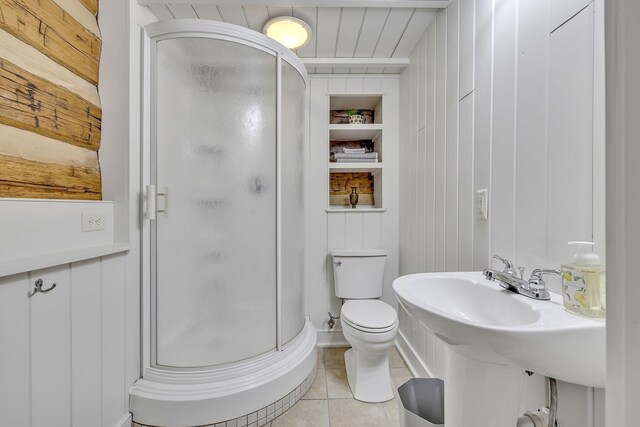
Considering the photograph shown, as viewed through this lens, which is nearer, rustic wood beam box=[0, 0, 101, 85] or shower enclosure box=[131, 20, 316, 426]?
rustic wood beam box=[0, 0, 101, 85]

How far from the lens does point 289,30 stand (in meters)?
1.65

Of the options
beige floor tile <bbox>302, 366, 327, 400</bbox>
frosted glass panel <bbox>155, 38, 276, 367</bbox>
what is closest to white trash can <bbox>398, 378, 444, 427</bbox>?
beige floor tile <bbox>302, 366, 327, 400</bbox>

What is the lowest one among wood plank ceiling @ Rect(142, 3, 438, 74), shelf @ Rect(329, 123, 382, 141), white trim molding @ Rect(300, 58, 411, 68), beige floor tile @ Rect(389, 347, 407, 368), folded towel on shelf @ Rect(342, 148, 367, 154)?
beige floor tile @ Rect(389, 347, 407, 368)

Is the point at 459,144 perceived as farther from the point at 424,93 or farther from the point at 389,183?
the point at 389,183

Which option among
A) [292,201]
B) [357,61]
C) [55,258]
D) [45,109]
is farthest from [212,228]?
[357,61]

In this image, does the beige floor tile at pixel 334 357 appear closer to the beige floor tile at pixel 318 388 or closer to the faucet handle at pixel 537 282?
the beige floor tile at pixel 318 388

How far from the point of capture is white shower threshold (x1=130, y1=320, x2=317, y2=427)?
1260mm

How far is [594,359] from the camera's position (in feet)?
1.87

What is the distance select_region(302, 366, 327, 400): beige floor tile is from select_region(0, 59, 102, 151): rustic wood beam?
165cm

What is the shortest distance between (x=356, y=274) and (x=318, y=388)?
75 centimetres

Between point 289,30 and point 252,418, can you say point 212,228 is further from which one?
point 289,30

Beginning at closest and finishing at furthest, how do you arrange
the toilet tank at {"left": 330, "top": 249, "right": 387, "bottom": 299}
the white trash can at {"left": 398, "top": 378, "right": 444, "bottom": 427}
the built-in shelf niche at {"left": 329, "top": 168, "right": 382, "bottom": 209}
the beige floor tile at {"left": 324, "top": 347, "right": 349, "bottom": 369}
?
the white trash can at {"left": 398, "top": 378, "right": 444, "bottom": 427}, the beige floor tile at {"left": 324, "top": 347, "right": 349, "bottom": 369}, the toilet tank at {"left": 330, "top": 249, "right": 387, "bottom": 299}, the built-in shelf niche at {"left": 329, "top": 168, "right": 382, "bottom": 209}

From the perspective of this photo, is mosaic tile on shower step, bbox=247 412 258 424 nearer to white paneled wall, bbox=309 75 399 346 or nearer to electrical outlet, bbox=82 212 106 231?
white paneled wall, bbox=309 75 399 346

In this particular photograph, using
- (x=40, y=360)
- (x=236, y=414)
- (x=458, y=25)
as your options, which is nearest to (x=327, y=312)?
(x=236, y=414)
